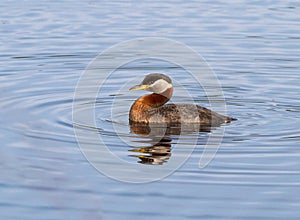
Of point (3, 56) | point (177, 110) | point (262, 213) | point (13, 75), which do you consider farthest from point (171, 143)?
point (3, 56)

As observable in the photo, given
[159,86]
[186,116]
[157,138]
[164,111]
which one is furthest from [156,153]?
[159,86]

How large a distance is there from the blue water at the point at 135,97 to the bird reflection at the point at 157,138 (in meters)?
0.21

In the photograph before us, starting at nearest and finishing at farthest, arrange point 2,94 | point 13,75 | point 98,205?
point 98,205, point 2,94, point 13,75

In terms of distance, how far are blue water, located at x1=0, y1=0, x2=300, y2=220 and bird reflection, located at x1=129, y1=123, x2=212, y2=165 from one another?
0.21m

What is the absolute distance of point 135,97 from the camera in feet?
45.9

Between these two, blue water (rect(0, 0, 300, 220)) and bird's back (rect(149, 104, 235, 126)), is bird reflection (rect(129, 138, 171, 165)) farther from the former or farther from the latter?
bird's back (rect(149, 104, 235, 126))

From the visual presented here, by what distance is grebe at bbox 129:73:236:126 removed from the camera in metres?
11.9

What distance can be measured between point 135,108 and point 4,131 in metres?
2.27

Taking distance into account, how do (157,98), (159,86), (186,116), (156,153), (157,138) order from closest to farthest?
(156,153) → (157,138) → (186,116) → (159,86) → (157,98)

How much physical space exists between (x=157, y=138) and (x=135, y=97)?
2.88 m

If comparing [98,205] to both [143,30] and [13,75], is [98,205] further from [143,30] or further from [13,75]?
[143,30]

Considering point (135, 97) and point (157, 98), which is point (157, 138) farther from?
point (135, 97)

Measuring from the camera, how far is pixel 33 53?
656 inches

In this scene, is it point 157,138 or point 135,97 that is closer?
point 157,138
